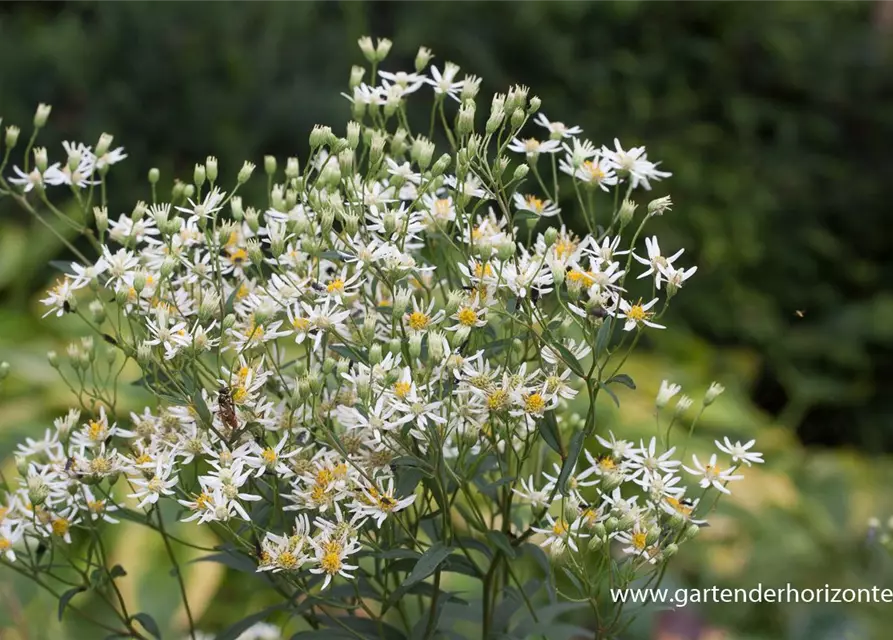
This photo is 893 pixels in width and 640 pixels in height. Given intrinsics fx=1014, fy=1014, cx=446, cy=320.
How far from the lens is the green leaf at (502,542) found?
0.70 metres

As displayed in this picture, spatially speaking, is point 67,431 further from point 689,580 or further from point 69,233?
point 69,233

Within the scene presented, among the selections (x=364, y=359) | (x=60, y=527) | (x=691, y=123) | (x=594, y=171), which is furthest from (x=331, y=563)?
(x=691, y=123)

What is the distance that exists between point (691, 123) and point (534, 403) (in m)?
2.69

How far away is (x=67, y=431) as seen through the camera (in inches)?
29.2

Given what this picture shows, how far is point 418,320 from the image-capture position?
27.6 inches

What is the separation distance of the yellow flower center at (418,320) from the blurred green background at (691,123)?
1.85 m

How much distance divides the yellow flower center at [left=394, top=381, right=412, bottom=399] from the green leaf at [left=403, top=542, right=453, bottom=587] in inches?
4.4

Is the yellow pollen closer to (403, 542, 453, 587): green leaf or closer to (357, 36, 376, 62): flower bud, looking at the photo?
(403, 542, 453, 587): green leaf

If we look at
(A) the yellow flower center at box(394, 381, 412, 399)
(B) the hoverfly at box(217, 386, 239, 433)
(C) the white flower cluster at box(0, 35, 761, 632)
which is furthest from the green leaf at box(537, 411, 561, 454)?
(B) the hoverfly at box(217, 386, 239, 433)

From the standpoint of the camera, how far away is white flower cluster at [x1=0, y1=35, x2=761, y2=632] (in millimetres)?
665

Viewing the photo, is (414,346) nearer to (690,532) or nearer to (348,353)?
(348,353)

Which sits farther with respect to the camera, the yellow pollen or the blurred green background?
the blurred green background

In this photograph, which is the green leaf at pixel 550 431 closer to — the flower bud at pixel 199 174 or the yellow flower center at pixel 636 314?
the yellow flower center at pixel 636 314

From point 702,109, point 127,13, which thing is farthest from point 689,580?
point 127,13
